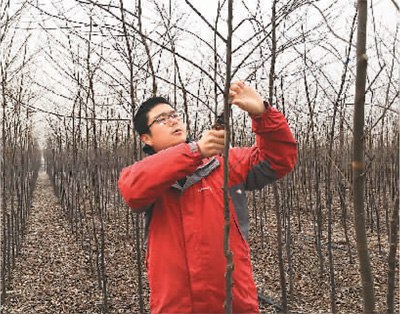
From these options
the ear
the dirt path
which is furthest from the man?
the dirt path

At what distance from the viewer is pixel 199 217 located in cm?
144

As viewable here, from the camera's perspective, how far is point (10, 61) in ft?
16.7

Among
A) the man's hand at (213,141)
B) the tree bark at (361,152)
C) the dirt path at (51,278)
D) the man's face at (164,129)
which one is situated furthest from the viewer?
the dirt path at (51,278)

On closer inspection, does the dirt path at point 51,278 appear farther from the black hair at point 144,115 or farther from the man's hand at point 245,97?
the man's hand at point 245,97

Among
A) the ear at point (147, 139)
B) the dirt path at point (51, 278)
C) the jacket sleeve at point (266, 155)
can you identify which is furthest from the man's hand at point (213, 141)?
the dirt path at point (51, 278)

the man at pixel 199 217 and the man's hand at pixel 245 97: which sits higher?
the man's hand at pixel 245 97

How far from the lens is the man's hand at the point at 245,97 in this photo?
1.29 m

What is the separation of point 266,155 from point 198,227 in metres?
0.34

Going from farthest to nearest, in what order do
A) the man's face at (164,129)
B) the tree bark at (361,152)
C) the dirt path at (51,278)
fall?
Result: the dirt path at (51,278) → the man's face at (164,129) → the tree bark at (361,152)

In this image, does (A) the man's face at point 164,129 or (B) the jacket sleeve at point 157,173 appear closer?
(B) the jacket sleeve at point 157,173

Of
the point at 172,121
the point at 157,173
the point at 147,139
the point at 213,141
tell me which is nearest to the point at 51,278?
the point at 147,139

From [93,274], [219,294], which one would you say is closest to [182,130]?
[219,294]

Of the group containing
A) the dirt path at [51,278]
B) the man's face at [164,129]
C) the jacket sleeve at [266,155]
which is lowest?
the dirt path at [51,278]

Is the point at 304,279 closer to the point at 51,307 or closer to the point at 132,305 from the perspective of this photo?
the point at 132,305
